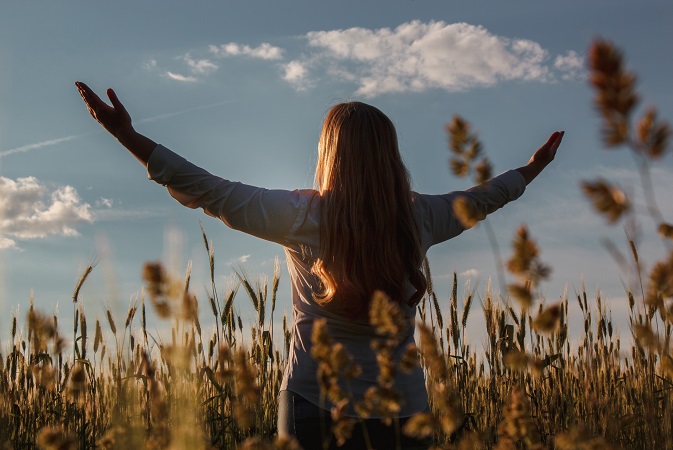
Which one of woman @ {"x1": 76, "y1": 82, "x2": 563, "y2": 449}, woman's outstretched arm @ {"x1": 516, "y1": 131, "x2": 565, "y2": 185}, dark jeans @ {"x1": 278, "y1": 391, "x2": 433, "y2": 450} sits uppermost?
woman's outstretched arm @ {"x1": 516, "y1": 131, "x2": 565, "y2": 185}

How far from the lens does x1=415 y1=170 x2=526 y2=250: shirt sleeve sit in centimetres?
252

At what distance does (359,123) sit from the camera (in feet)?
7.89

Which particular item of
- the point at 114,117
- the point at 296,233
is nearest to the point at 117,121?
the point at 114,117

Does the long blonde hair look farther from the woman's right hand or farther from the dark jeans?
the woman's right hand

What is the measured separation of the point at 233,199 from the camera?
2.27 metres

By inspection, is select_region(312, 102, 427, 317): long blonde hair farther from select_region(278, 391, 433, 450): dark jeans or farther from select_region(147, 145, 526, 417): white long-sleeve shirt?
select_region(278, 391, 433, 450): dark jeans

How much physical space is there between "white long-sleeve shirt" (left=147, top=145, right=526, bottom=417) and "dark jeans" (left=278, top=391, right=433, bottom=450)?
1.4 inches

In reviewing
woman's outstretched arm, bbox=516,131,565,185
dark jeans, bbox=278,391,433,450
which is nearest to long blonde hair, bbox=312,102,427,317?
dark jeans, bbox=278,391,433,450

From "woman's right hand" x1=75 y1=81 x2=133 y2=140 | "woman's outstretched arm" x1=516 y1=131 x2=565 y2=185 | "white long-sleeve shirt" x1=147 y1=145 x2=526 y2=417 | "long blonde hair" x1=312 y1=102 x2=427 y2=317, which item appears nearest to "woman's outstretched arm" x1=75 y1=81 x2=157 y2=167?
"woman's right hand" x1=75 y1=81 x2=133 y2=140

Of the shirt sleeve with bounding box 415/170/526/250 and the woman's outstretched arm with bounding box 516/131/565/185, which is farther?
the woman's outstretched arm with bounding box 516/131/565/185

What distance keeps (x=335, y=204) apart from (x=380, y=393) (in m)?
1.00

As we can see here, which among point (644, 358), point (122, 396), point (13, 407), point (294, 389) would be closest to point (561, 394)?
point (644, 358)

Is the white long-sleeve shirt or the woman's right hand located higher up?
A: the woman's right hand

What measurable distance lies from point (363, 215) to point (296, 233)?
0.23 meters
